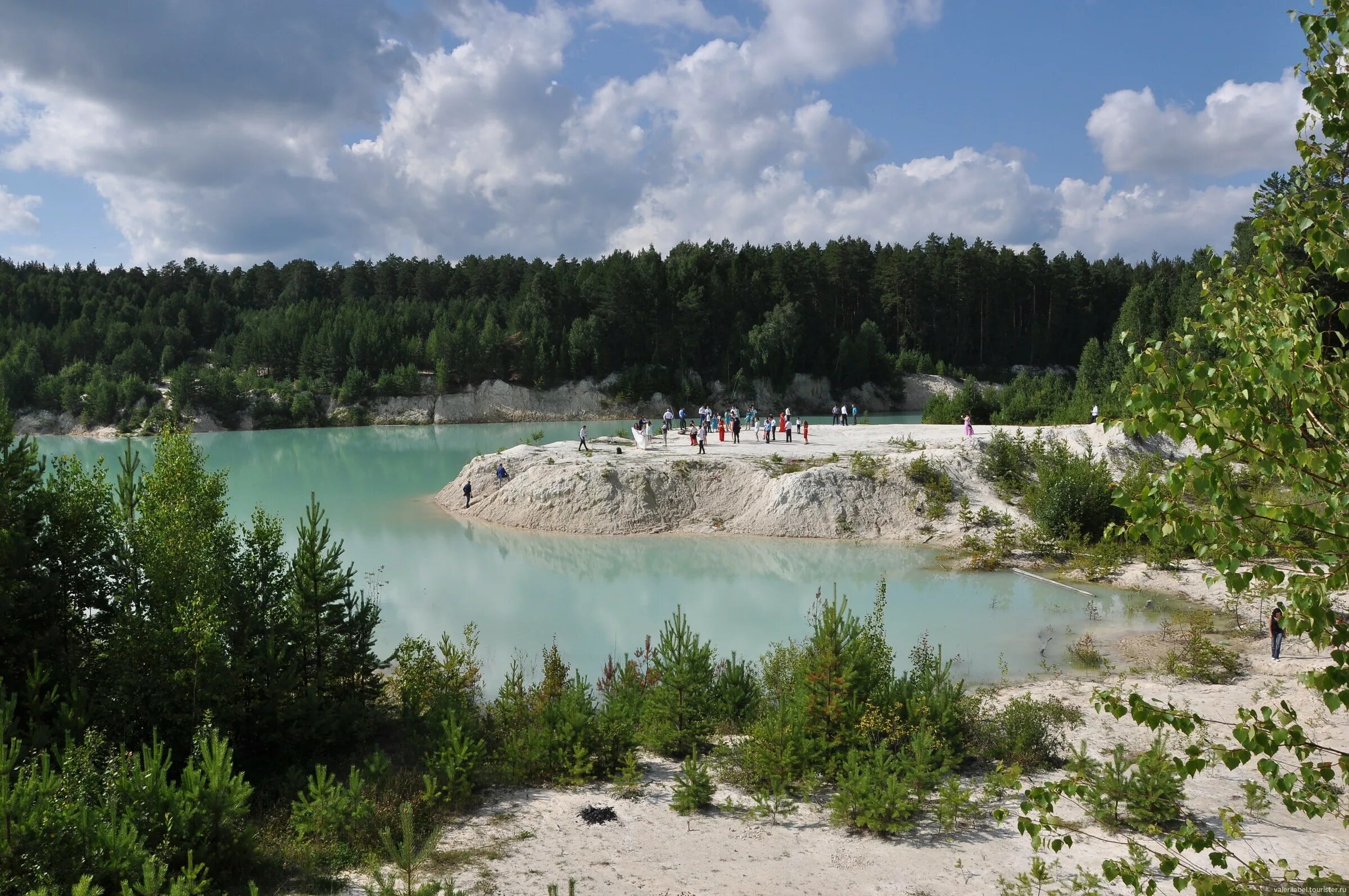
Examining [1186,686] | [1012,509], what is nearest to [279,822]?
[1186,686]

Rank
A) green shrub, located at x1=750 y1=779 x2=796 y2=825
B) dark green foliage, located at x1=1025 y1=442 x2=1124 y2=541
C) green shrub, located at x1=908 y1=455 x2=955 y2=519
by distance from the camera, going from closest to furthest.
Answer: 1. green shrub, located at x1=750 y1=779 x2=796 y2=825
2. dark green foliage, located at x1=1025 y1=442 x2=1124 y2=541
3. green shrub, located at x1=908 y1=455 x2=955 y2=519

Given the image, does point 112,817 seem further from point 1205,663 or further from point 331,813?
point 1205,663

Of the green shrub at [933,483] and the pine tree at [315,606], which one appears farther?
the green shrub at [933,483]

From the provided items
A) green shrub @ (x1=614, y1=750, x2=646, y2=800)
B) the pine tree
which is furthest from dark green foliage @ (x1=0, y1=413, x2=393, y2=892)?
green shrub @ (x1=614, y1=750, x2=646, y2=800)

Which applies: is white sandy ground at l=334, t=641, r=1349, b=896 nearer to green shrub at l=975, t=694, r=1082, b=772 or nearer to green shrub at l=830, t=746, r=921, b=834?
green shrub at l=830, t=746, r=921, b=834

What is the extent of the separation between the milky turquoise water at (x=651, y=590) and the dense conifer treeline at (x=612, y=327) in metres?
56.4

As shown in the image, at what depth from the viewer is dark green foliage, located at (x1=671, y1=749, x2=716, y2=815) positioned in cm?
1197

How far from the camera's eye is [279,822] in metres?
11.4

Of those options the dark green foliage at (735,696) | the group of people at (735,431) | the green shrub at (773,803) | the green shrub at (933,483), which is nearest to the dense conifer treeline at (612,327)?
the group of people at (735,431)

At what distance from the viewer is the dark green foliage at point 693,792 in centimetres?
1197

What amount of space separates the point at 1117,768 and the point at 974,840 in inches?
89.3

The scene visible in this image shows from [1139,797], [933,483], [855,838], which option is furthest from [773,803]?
[933,483]

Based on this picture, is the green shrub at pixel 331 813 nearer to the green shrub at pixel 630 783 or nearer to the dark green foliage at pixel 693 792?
the green shrub at pixel 630 783

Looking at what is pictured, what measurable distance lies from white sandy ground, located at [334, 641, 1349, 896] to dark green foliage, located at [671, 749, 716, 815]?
17cm
